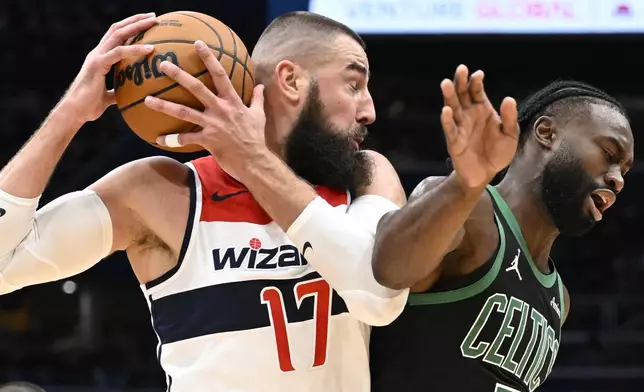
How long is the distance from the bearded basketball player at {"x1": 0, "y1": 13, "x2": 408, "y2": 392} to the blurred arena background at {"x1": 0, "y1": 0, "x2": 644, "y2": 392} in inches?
183

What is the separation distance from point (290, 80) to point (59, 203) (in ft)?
2.48

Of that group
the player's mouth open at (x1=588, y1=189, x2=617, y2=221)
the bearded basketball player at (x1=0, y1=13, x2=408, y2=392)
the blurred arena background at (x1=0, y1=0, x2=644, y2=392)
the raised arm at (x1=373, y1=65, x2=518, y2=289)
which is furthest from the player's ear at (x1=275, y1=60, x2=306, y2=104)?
→ the blurred arena background at (x1=0, y1=0, x2=644, y2=392)

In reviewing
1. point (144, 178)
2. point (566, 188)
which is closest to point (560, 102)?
point (566, 188)

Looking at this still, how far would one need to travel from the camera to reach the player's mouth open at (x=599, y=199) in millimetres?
3146

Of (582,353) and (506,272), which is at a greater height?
(506,272)

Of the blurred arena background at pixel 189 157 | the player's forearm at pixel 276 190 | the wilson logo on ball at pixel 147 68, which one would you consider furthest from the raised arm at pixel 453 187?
the blurred arena background at pixel 189 157

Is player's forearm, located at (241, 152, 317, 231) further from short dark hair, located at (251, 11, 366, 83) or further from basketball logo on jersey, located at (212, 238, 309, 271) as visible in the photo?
short dark hair, located at (251, 11, 366, 83)

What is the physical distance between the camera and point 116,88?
2.64m

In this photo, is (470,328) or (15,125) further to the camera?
(15,125)

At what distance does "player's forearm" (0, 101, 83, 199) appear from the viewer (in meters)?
2.52

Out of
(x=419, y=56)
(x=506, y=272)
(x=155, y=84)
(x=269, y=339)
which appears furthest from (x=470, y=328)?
(x=419, y=56)

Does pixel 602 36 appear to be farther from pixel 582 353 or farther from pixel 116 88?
pixel 116 88

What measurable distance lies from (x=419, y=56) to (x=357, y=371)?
5225 mm

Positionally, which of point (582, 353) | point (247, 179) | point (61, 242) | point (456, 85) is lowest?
point (582, 353)
